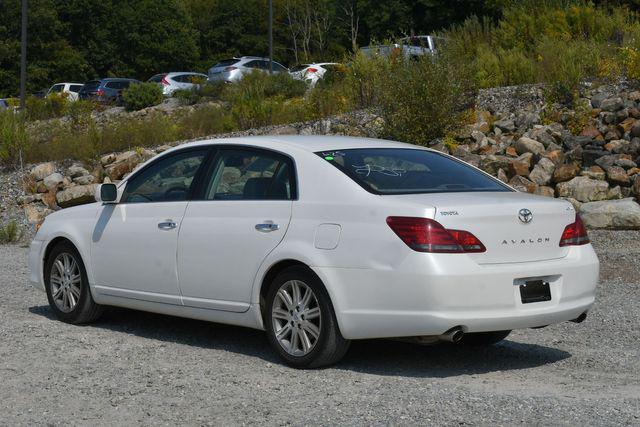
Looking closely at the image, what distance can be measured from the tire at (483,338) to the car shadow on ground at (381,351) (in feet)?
0.17

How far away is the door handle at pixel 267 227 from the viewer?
751cm

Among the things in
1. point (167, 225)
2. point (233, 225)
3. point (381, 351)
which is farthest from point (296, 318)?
point (167, 225)

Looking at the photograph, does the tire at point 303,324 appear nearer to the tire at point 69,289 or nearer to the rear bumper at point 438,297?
the rear bumper at point 438,297

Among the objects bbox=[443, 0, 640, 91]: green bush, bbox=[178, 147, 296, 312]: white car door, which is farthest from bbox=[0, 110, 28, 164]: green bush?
bbox=[178, 147, 296, 312]: white car door

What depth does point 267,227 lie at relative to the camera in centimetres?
756

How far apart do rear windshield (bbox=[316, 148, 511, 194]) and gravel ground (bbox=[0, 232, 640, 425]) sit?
3.99 ft

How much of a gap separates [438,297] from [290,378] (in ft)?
3.69

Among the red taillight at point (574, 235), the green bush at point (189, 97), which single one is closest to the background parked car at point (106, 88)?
the green bush at point (189, 97)

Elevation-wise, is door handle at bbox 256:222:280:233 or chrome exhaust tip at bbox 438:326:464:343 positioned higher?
door handle at bbox 256:222:280:233

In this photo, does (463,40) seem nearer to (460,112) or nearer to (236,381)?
(460,112)

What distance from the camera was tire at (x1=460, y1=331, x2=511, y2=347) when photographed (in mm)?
8086

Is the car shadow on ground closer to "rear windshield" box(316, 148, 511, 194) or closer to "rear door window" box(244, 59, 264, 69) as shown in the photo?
"rear windshield" box(316, 148, 511, 194)

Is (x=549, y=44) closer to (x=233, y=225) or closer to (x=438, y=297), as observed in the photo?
(x=233, y=225)

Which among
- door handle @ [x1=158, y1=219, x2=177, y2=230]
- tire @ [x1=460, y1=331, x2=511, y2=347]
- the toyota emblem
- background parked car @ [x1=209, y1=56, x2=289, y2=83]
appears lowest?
tire @ [x1=460, y1=331, x2=511, y2=347]
